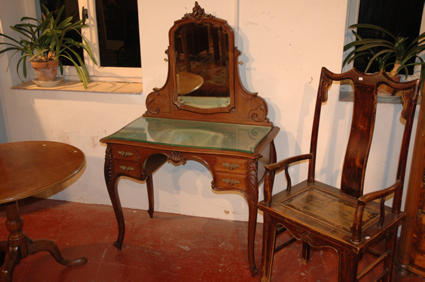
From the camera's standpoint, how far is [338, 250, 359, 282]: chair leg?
1.89 m

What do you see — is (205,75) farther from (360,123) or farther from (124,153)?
(360,123)

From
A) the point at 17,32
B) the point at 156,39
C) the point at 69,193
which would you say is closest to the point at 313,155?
the point at 156,39

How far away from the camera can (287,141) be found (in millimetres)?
2875

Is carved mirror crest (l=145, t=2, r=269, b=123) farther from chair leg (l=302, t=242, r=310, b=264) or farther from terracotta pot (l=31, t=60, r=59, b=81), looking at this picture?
terracotta pot (l=31, t=60, r=59, b=81)

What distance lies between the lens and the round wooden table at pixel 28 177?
1.99 m

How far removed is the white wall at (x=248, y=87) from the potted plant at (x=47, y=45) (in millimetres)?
126

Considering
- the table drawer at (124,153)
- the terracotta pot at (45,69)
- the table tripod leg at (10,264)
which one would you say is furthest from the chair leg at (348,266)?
the terracotta pot at (45,69)

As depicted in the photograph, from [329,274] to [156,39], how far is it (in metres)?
1.89

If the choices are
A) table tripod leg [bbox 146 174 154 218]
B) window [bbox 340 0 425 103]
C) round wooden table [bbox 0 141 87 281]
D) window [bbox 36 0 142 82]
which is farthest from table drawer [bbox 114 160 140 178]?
window [bbox 340 0 425 103]

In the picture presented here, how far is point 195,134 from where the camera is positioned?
2555 millimetres

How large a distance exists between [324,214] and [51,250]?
64.7 inches

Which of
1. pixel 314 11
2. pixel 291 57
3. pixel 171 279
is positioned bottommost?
pixel 171 279

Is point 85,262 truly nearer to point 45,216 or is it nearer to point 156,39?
point 45,216

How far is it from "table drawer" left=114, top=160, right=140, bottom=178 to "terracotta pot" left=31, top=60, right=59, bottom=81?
44.2 inches
